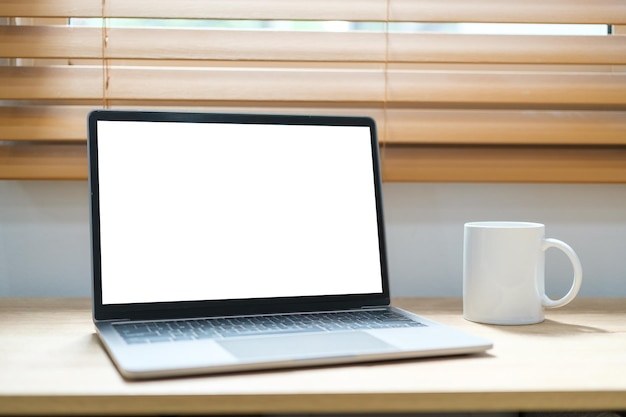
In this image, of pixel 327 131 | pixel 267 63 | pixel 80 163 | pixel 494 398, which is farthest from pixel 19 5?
pixel 494 398

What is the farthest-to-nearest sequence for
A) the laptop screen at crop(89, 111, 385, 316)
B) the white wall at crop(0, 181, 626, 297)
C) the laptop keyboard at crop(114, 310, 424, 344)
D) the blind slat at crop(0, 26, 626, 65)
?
the white wall at crop(0, 181, 626, 297) < the blind slat at crop(0, 26, 626, 65) < the laptop screen at crop(89, 111, 385, 316) < the laptop keyboard at crop(114, 310, 424, 344)

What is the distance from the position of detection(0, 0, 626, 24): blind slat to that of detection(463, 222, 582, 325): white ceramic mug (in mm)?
385

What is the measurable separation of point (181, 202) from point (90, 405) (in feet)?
1.23

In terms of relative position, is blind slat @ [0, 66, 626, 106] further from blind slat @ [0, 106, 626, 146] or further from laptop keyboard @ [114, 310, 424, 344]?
laptop keyboard @ [114, 310, 424, 344]

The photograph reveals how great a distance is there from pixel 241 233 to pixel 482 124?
462 millimetres

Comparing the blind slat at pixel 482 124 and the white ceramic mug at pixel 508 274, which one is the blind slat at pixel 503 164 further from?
the white ceramic mug at pixel 508 274

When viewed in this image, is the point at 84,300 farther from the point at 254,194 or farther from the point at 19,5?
the point at 19,5

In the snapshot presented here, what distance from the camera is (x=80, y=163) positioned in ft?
3.84

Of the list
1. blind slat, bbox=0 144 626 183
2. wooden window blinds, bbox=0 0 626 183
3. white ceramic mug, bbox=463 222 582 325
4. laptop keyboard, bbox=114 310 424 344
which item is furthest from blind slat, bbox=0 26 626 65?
laptop keyboard, bbox=114 310 424 344

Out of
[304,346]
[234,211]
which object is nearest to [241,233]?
[234,211]

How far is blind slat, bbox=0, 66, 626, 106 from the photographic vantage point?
1.16 m

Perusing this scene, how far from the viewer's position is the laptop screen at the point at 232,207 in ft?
3.11

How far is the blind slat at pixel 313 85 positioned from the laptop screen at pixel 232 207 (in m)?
0.13

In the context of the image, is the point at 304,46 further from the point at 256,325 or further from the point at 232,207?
the point at 256,325
